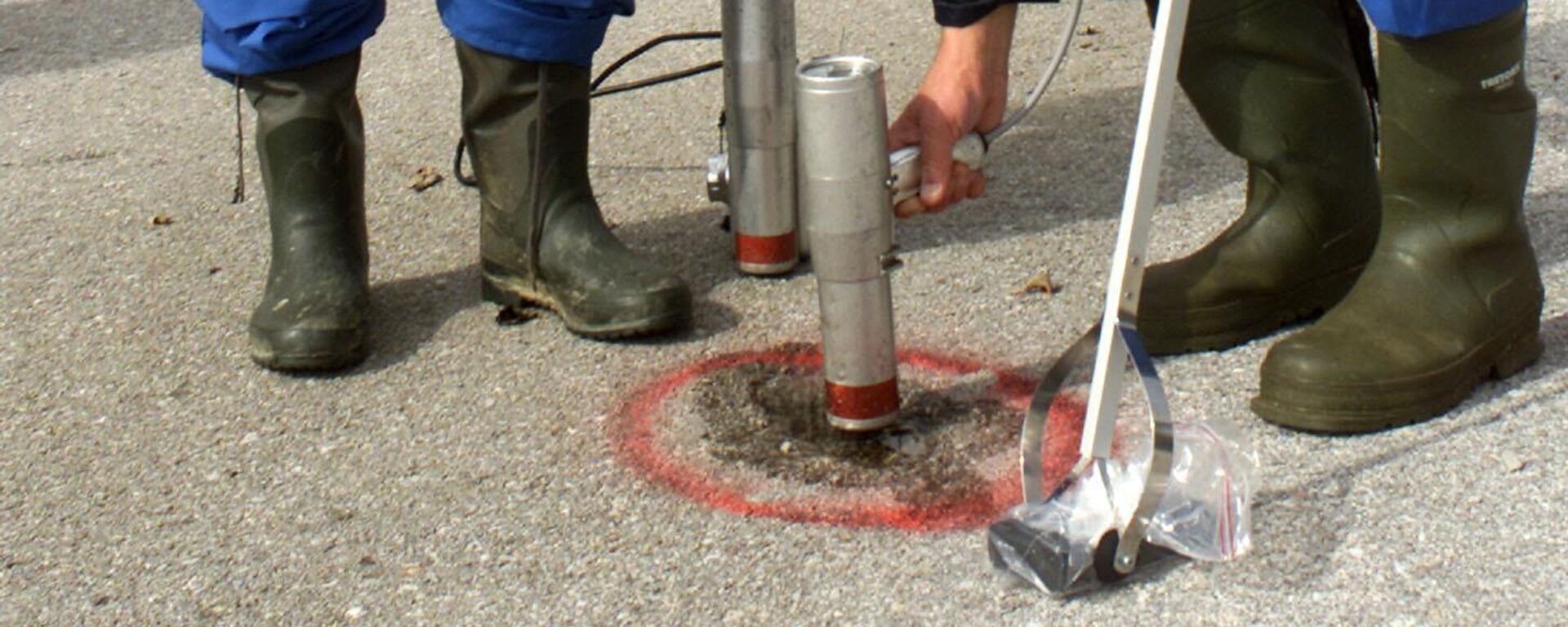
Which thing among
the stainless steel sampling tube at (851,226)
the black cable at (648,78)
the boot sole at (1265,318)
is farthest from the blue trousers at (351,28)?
the boot sole at (1265,318)

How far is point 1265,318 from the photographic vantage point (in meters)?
2.65

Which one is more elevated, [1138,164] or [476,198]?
[1138,164]

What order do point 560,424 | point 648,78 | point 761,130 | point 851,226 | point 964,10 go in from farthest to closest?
point 648,78
point 761,130
point 964,10
point 560,424
point 851,226

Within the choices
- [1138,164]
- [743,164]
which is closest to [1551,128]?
[743,164]

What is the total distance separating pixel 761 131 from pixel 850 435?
69 cm

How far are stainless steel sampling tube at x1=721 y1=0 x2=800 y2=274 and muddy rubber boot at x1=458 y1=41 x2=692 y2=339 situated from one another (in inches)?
8.8

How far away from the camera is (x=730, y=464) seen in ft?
7.85

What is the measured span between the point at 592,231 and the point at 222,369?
581 mm

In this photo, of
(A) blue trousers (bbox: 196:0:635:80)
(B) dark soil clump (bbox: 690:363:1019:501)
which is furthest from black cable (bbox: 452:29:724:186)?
(B) dark soil clump (bbox: 690:363:1019:501)

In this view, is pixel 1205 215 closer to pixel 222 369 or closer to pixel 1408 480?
pixel 1408 480

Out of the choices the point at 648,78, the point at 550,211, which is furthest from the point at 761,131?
the point at 648,78

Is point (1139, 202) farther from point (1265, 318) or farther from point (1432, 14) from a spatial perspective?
point (1265, 318)

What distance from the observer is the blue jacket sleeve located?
2639 mm

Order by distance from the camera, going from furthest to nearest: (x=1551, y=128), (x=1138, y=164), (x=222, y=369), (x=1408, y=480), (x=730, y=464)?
(x=1551, y=128), (x=222, y=369), (x=730, y=464), (x=1408, y=480), (x=1138, y=164)
